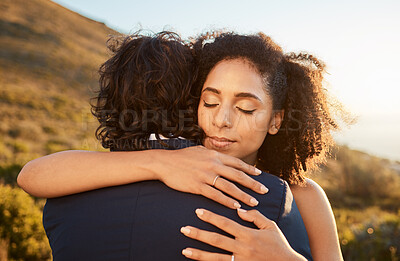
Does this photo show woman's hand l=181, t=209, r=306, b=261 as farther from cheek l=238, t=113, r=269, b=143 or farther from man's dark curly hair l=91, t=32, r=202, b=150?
cheek l=238, t=113, r=269, b=143

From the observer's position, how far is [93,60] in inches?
1527

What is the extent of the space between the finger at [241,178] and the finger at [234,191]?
0.15 feet

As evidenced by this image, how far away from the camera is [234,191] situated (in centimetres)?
155

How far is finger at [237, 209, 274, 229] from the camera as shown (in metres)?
1.51

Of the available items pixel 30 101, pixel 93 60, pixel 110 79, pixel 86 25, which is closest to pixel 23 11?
pixel 86 25

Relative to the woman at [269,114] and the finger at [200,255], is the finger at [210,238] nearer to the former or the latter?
the finger at [200,255]

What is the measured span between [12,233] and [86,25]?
139 ft

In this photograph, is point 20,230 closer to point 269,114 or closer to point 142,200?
point 269,114

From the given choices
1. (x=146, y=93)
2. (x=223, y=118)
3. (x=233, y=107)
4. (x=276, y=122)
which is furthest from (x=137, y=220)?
(x=276, y=122)

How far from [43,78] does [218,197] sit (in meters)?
33.8

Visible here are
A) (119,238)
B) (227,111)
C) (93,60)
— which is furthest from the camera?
(93,60)

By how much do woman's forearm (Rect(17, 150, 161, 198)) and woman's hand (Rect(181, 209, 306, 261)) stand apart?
1.10 ft

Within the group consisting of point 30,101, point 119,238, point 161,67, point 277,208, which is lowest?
point 30,101

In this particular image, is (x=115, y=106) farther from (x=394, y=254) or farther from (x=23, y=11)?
(x=23, y=11)
